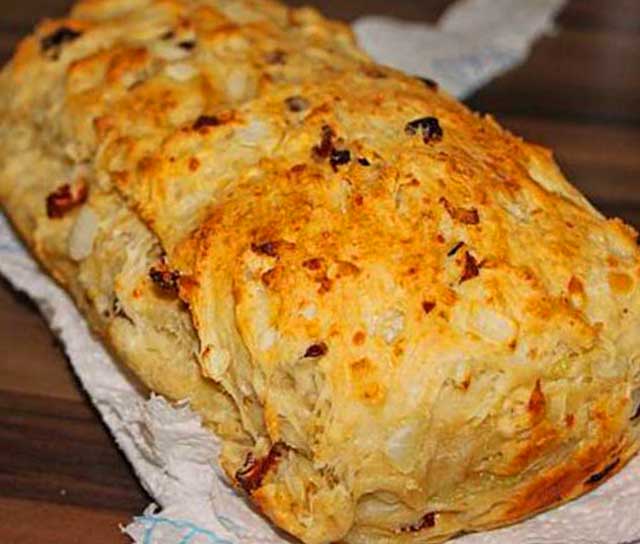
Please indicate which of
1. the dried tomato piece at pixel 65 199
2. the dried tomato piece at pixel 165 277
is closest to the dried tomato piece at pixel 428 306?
the dried tomato piece at pixel 165 277

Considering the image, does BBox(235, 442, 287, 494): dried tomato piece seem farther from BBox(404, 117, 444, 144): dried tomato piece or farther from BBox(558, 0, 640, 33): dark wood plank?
BBox(558, 0, 640, 33): dark wood plank

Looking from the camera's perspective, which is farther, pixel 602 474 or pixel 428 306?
pixel 602 474

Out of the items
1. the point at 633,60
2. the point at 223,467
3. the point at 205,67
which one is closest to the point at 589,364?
the point at 223,467

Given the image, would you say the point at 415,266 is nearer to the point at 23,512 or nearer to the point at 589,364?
the point at 589,364

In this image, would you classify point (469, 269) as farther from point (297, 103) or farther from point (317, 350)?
point (297, 103)

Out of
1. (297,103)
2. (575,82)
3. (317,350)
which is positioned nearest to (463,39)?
(575,82)

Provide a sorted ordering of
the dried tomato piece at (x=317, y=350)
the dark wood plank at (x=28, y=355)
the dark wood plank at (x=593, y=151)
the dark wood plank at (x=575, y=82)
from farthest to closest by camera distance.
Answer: the dark wood plank at (x=575, y=82)
the dark wood plank at (x=593, y=151)
the dark wood plank at (x=28, y=355)
the dried tomato piece at (x=317, y=350)

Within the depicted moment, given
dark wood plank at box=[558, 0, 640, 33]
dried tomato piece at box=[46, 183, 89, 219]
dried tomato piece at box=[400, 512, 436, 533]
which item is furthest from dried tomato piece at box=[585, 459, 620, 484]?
dark wood plank at box=[558, 0, 640, 33]

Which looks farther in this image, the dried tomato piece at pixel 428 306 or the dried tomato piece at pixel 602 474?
the dried tomato piece at pixel 602 474

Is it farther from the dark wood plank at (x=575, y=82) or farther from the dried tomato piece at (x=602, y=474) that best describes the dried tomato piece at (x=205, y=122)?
the dark wood plank at (x=575, y=82)
